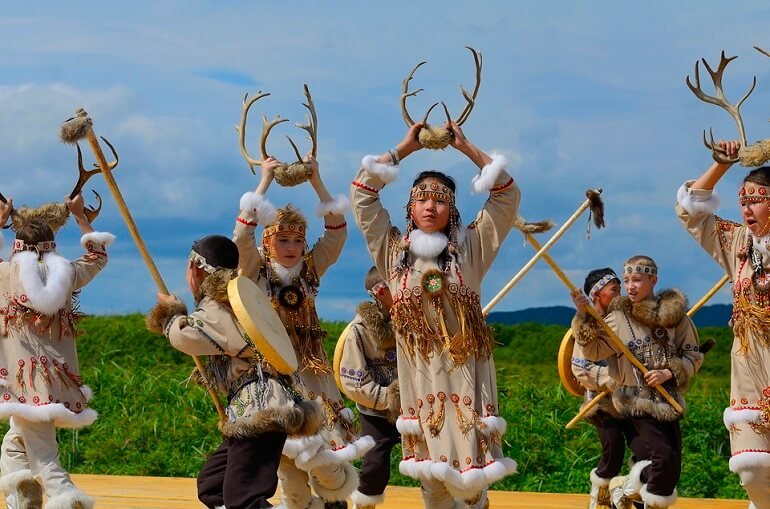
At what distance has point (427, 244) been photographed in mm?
5926

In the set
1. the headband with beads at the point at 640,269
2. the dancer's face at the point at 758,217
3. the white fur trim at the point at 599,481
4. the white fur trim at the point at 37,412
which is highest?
the dancer's face at the point at 758,217

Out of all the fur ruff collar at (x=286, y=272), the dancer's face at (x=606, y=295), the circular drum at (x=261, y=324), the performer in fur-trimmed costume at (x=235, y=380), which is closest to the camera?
the circular drum at (x=261, y=324)

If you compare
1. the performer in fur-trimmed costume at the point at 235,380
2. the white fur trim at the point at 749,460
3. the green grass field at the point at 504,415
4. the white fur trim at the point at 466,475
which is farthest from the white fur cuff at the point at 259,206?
the green grass field at the point at 504,415

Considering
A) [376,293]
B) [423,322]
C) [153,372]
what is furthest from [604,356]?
[153,372]

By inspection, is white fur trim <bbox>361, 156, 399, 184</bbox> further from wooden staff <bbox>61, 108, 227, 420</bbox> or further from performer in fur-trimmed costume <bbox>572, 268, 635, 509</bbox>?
performer in fur-trimmed costume <bbox>572, 268, 635, 509</bbox>

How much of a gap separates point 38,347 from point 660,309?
3.40m

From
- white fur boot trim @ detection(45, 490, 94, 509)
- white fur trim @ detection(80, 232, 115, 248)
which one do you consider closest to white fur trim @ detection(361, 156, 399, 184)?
white fur trim @ detection(80, 232, 115, 248)

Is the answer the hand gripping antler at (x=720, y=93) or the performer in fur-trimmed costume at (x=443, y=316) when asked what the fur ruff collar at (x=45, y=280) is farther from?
the hand gripping antler at (x=720, y=93)

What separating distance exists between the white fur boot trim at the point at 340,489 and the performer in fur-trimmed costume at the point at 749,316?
1853mm

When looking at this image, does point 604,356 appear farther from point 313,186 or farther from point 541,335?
point 541,335

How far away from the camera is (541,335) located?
13.2 metres

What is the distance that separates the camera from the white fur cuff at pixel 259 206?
6.19m

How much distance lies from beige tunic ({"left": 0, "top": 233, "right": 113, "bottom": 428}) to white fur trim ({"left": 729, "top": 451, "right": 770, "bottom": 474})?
11.1ft

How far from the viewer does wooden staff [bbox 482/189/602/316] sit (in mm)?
6715
